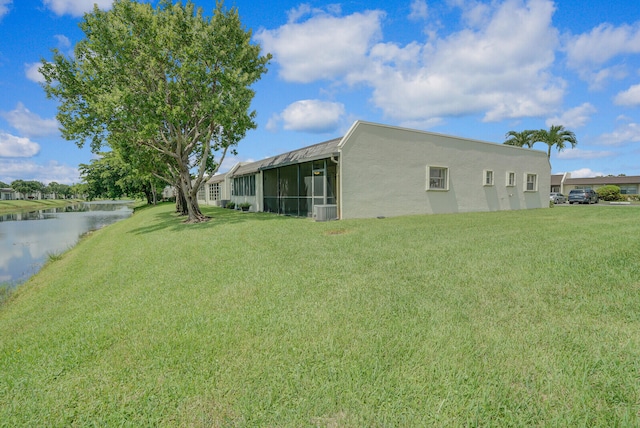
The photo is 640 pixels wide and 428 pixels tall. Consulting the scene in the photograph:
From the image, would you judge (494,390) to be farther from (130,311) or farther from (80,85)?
(80,85)

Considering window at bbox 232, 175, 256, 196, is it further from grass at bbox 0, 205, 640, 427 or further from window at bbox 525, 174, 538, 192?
window at bbox 525, 174, 538, 192

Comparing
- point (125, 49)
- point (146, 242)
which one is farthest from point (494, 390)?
point (125, 49)

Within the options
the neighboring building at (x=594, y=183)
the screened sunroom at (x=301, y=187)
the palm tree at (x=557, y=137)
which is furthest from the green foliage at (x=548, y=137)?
the screened sunroom at (x=301, y=187)

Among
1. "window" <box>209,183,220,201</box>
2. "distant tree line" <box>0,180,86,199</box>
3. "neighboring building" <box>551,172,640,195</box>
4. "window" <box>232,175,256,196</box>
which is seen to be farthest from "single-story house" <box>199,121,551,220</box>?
"distant tree line" <box>0,180,86,199</box>

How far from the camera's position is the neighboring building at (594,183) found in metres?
45.4

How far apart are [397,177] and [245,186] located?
41.4ft

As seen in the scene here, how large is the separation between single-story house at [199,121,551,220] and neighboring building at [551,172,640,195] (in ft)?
120

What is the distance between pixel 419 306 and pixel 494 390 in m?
1.62

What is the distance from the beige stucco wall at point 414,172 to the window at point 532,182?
4.15 feet

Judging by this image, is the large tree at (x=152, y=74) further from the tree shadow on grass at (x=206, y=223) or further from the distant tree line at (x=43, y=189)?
the distant tree line at (x=43, y=189)

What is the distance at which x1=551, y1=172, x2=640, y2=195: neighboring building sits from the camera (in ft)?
→ 149

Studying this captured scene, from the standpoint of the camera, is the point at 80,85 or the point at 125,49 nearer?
the point at 125,49

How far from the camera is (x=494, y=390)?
8.54 ft

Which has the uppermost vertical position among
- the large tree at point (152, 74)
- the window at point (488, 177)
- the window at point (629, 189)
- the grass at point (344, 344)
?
the large tree at point (152, 74)
